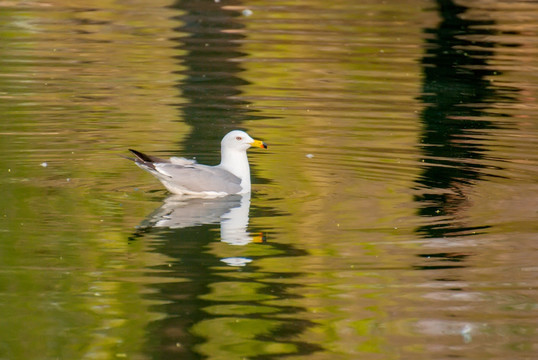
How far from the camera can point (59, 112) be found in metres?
15.5

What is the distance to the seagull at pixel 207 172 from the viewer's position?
36.6 ft

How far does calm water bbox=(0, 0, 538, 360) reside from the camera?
25.9 feet

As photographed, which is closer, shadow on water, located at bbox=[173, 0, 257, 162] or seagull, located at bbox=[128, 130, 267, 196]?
seagull, located at bbox=[128, 130, 267, 196]

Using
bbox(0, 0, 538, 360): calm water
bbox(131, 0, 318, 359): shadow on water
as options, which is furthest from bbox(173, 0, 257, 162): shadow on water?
bbox(131, 0, 318, 359): shadow on water

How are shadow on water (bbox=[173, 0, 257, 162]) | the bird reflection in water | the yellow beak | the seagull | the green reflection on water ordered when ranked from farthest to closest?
shadow on water (bbox=[173, 0, 257, 162]), the yellow beak, the seagull, the bird reflection in water, the green reflection on water

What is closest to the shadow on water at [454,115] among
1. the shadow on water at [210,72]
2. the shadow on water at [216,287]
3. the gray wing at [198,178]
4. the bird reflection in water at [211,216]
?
the bird reflection in water at [211,216]

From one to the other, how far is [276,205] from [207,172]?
70 centimetres

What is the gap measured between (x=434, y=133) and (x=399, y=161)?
182cm

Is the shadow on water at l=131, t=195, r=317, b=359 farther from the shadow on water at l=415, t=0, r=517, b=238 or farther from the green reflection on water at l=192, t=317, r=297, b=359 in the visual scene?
the shadow on water at l=415, t=0, r=517, b=238

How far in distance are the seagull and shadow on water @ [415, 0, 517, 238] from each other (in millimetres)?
1612

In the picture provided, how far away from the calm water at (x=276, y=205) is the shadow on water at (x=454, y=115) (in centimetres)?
5

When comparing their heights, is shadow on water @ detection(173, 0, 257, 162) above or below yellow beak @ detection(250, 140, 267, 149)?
below

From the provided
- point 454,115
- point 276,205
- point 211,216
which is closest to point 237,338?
point 211,216

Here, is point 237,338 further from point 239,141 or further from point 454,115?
point 454,115
